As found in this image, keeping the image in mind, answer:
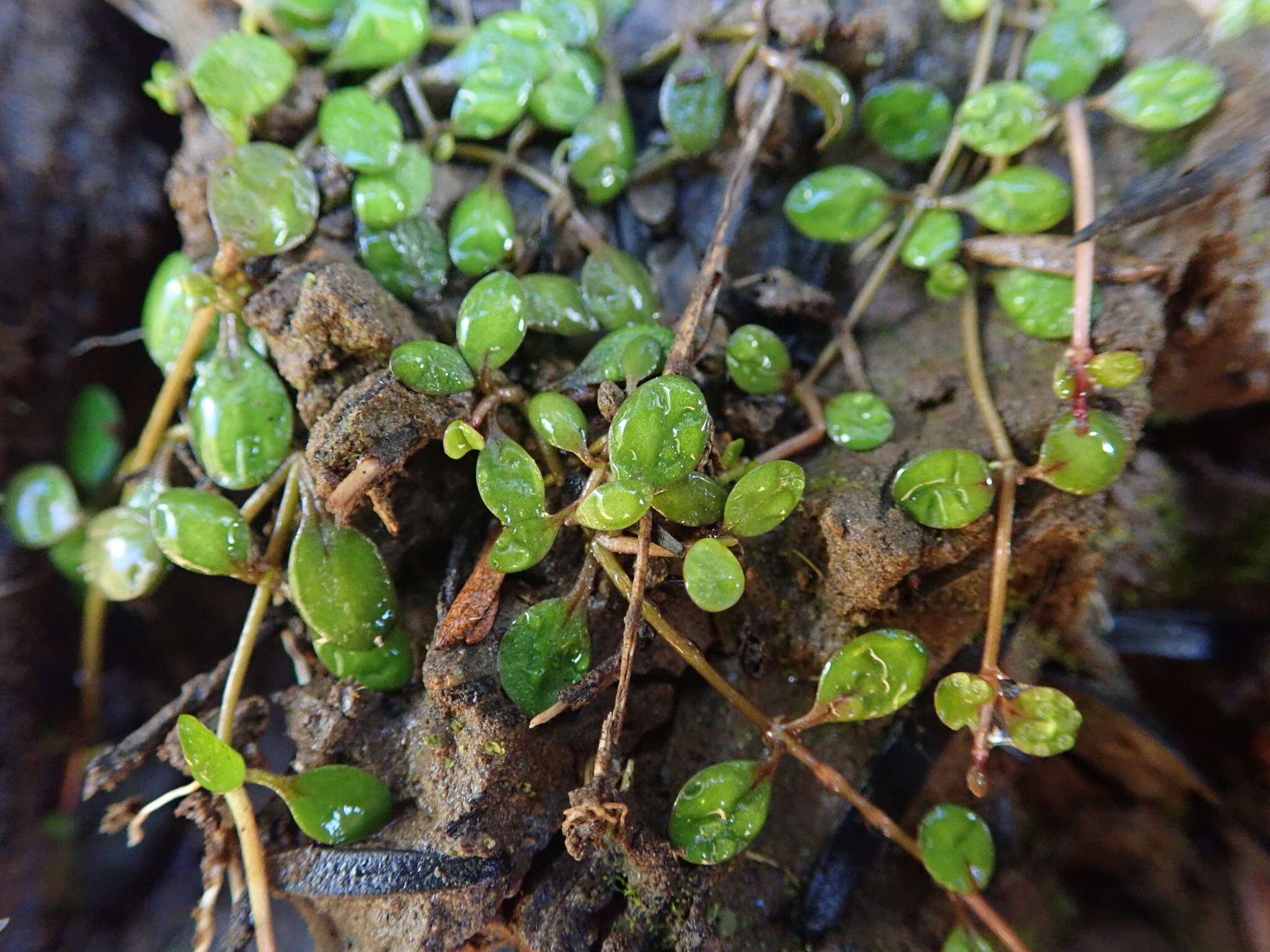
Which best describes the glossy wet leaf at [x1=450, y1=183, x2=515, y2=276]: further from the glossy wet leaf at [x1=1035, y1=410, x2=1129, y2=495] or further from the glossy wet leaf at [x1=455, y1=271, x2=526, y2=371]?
the glossy wet leaf at [x1=1035, y1=410, x2=1129, y2=495]

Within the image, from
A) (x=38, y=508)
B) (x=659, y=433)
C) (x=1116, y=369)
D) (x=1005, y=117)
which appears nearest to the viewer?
A: (x=659, y=433)

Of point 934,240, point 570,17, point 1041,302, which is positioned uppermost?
point 570,17

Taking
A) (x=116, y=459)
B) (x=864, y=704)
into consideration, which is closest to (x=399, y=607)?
(x=864, y=704)

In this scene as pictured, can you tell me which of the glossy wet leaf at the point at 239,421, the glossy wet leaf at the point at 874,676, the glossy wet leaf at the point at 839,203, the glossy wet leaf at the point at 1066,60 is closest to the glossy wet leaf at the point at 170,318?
the glossy wet leaf at the point at 239,421

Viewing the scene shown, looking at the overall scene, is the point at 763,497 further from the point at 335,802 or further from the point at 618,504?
the point at 335,802

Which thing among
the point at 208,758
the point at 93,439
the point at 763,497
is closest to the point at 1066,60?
the point at 763,497

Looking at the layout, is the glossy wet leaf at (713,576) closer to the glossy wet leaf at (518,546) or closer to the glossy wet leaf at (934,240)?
the glossy wet leaf at (518,546)
